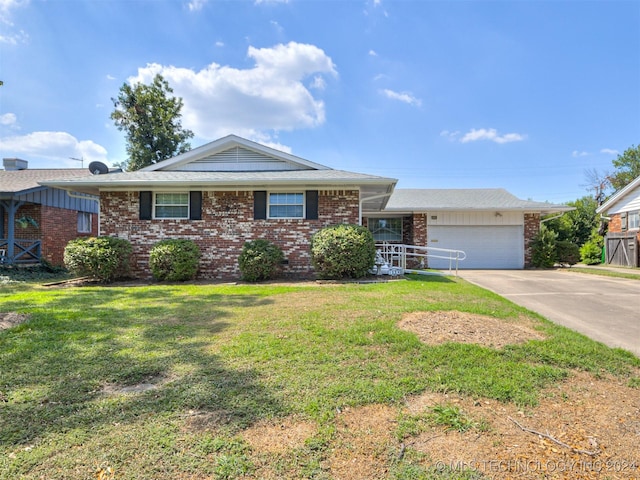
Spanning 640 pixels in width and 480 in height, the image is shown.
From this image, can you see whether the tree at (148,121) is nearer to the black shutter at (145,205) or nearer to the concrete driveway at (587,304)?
the black shutter at (145,205)

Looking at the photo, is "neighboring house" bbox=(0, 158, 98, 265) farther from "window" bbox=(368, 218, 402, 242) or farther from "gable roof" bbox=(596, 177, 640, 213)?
"gable roof" bbox=(596, 177, 640, 213)

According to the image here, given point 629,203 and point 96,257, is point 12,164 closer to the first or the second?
point 96,257

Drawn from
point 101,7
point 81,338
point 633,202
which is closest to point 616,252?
point 633,202

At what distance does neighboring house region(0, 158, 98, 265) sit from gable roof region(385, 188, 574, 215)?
13.4 m

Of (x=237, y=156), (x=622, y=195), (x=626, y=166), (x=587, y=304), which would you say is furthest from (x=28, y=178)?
(x=626, y=166)

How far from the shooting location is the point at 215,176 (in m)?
10.6

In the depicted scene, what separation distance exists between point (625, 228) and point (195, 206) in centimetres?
2099

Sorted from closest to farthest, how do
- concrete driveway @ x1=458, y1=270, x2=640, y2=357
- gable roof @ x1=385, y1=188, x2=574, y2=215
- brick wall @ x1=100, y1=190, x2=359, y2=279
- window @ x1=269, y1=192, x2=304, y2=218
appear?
concrete driveway @ x1=458, y1=270, x2=640, y2=357 → brick wall @ x1=100, y1=190, x2=359, y2=279 → window @ x1=269, y1=192, x2=304, y2=218 → gable roof @ x1=385, y1=188, x2=574, y2=215

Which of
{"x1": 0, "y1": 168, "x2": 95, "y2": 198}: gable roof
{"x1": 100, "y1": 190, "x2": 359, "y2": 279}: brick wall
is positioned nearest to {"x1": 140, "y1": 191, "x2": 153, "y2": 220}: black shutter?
{"x1": 100, "y1": 190, "x2": 359, "y2": 279}: brick wall

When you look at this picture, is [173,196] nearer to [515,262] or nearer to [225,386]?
[225,386]

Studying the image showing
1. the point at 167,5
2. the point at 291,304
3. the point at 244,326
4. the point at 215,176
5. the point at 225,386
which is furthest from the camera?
the point at 215,176

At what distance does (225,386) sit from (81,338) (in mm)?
2584

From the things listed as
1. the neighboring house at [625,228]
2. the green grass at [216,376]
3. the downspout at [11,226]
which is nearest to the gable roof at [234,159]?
the downspout at [11,226]

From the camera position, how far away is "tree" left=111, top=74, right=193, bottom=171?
85.7 feet
